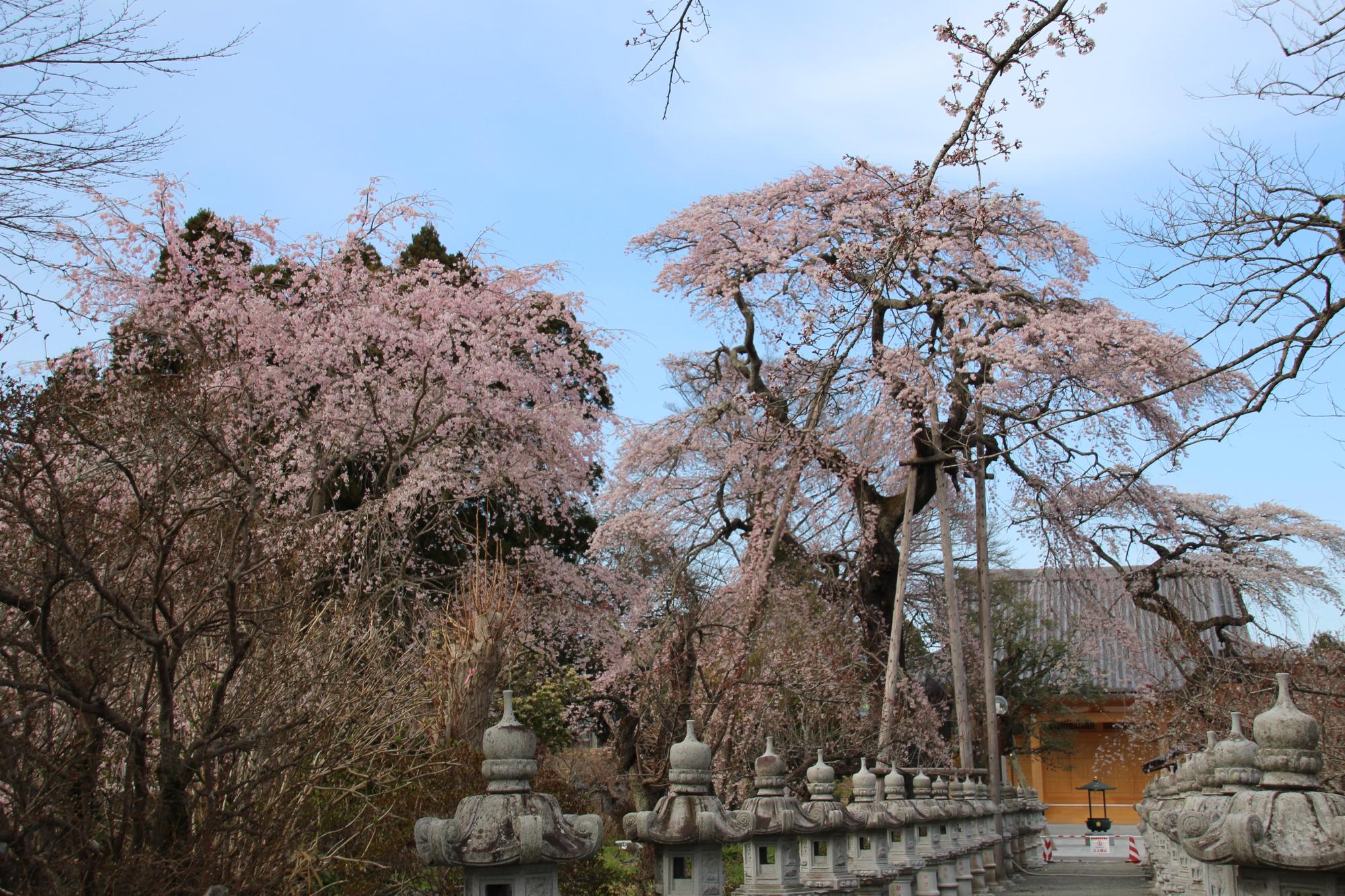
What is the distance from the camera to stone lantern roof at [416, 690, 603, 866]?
4832 millimetres

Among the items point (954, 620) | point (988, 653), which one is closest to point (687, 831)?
point (954, 620)

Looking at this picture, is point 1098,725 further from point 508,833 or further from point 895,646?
point 508,833

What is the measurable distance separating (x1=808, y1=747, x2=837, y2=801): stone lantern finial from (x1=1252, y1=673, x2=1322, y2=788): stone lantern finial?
4415 mm

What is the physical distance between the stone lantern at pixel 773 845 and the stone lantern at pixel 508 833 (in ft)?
9.80

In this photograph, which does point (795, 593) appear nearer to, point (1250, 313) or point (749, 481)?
point (749, 481)

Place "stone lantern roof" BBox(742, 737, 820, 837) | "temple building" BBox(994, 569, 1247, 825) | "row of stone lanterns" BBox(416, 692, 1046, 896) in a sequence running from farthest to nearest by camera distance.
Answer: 1. "temple building" BBox(994, 569, 1247, 825)
2. "stone lantern roof" BBox(742, 737, 820, 837)
3. "row of stone lanterns" BBox(416, 692, 1046, 896)

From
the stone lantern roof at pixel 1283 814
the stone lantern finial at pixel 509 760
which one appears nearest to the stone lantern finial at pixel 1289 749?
the stone lantern roof at pixel 1283 814

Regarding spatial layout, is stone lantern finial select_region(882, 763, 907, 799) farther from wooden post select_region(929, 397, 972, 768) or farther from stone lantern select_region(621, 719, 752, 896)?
stone lantern select_region(621, 719, 752, 896)

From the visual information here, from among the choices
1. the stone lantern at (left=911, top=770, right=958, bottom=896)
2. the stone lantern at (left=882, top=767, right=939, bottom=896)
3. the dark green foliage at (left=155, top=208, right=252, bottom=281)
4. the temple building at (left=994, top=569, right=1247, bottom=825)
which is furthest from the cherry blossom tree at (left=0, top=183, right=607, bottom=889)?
the temple building at (left=994, top=569, right=1247, bottom=825)

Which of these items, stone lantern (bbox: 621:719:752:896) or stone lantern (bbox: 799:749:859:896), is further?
stone lantern (bbox: 799:749:859:896)

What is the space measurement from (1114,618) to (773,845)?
600 inches

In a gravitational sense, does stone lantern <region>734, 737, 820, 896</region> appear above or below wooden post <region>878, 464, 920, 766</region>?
below

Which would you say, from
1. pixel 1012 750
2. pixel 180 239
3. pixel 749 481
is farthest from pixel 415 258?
pixel 1012 750

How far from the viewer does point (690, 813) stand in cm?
627
